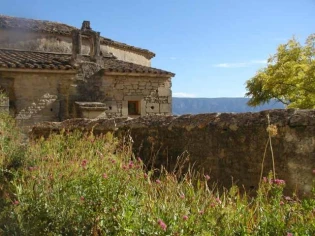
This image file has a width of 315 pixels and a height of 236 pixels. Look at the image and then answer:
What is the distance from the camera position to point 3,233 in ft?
8.70

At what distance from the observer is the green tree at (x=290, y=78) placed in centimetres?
2108

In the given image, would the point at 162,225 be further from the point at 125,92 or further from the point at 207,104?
the point at 207,104

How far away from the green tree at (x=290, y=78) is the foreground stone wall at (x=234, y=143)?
17.3 metres

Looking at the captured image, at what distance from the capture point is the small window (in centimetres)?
1470

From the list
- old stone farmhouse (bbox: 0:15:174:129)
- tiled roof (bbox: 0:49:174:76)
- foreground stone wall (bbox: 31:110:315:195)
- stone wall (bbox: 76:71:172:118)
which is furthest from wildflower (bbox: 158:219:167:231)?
stone wall (bbox: 76:71:172:118)

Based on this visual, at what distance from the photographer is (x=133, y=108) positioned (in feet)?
48.5

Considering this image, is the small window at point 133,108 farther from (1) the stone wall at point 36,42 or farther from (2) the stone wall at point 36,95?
(1) the stone wall at point 36,42

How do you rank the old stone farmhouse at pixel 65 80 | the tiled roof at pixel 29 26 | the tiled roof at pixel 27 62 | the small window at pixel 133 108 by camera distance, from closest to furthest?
1. the tiled roof at pixel 27 62
2. the old stone farmhouse at pixel 65 80
3. the small window at pixel 133 108
4. the tiled roof at pixel 29 26

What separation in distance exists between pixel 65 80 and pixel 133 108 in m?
3.00

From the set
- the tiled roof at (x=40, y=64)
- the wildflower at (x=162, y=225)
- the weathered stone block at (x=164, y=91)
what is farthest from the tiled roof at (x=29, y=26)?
the wildflower at (x=162, y=225)

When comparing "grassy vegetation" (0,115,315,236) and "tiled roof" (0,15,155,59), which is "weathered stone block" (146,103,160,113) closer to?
"tiled roof" (0,15,155,59)

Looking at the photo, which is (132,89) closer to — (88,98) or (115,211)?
(88,98)

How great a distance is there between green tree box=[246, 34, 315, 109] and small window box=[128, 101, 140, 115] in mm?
10976

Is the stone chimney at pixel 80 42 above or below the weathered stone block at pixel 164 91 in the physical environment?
above
